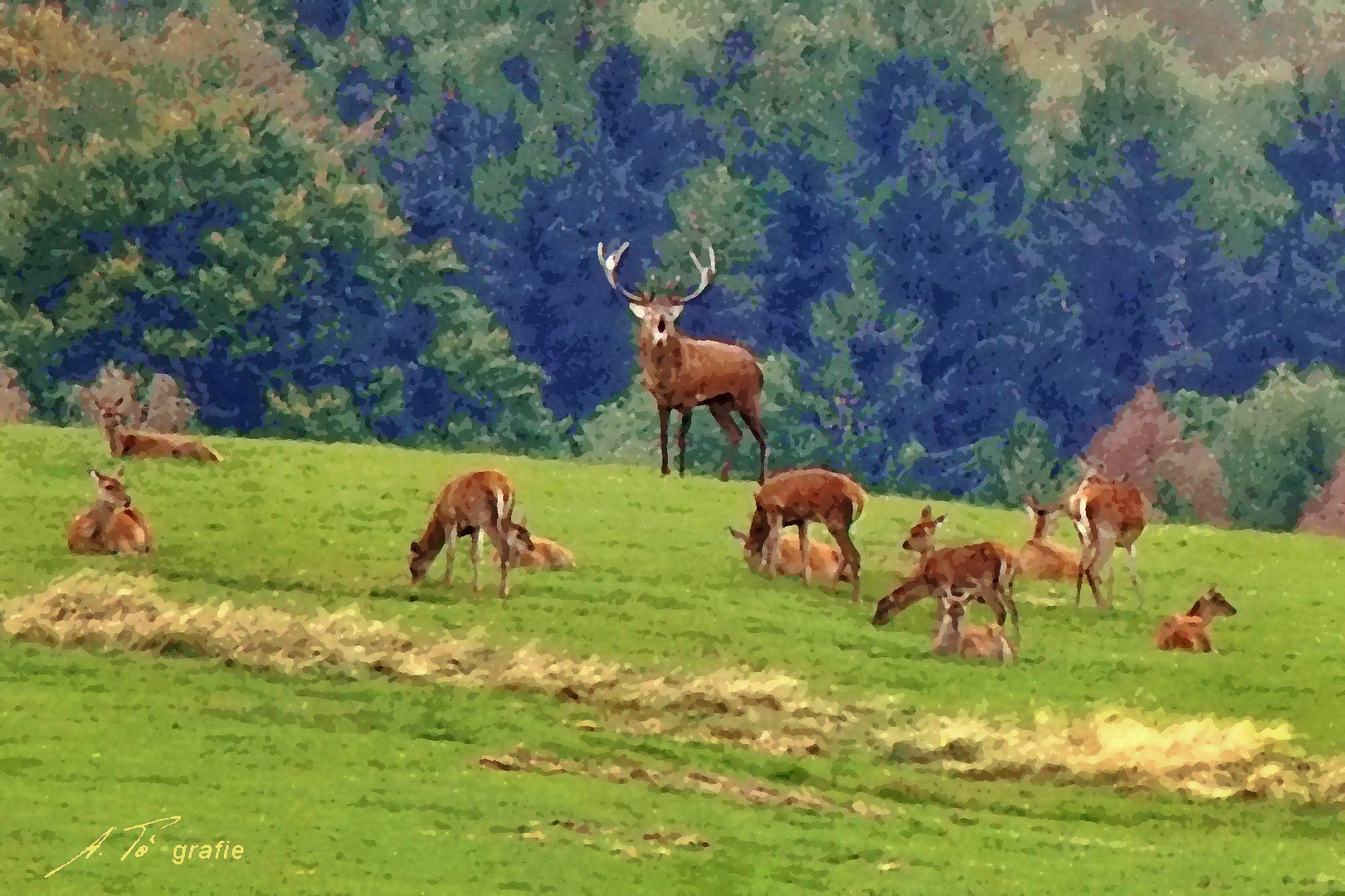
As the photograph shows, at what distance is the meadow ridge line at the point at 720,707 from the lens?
441 cm

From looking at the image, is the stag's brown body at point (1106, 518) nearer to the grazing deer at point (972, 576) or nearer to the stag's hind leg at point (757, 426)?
the grazing deer at point (972, 576)

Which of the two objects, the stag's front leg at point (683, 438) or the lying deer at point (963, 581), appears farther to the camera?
the stag's front leg at point (683, 438)

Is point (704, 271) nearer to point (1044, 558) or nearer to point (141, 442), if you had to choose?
point (1044, 558)

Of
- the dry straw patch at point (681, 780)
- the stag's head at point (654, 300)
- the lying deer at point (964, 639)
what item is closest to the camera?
the dry straw patch at point (681, 780)

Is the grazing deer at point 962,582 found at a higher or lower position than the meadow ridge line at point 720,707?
higher

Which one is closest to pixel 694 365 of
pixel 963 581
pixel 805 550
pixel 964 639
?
pixel 805 550

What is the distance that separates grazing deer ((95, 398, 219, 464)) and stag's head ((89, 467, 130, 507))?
10cm

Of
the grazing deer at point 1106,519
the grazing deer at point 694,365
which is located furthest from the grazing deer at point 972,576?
the grazing deer at point 694,365

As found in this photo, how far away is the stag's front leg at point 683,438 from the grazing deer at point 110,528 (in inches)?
59.6

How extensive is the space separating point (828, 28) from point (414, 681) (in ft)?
7.94

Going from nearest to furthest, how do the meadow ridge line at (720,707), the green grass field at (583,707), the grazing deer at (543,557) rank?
the green grass field at (583,707) < the meadow ridge line at (720,707) < the grazing deer at (543,557)

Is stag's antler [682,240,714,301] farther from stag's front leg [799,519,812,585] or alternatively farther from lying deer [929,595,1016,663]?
lying deer [929,595,1016,663]
